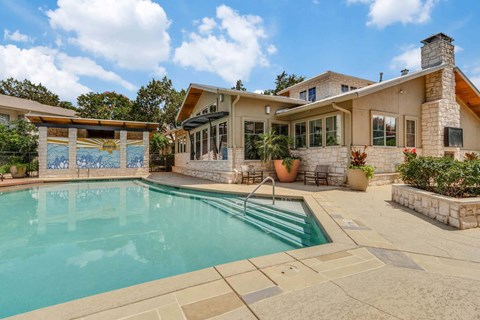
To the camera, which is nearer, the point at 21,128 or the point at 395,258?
the point at 395,258

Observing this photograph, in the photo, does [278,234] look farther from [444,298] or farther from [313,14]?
[313,14]

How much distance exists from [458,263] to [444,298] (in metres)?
0.99

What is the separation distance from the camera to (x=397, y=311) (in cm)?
181

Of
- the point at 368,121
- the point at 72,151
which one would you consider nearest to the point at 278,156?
the point at 368,121

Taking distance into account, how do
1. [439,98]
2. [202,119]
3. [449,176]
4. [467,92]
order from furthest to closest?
1. [202,119]
2. [467,92]
3. [439,98]
4. [449,176]

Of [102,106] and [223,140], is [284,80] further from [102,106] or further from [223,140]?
[102,106]

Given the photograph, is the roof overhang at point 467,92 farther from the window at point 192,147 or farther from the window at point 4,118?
the window at point 4,118

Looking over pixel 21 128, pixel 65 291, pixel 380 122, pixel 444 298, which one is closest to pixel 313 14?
pixel 380 122

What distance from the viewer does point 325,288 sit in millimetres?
2129

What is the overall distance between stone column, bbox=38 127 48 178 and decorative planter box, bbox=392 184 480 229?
18.5 meters

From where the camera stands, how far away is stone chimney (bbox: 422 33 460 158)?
10.2 m

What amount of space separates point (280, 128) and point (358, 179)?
4848mm

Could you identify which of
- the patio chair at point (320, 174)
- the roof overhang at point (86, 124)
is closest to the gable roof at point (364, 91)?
the patio chair at point (320, 174)

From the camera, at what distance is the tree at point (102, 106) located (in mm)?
27000
